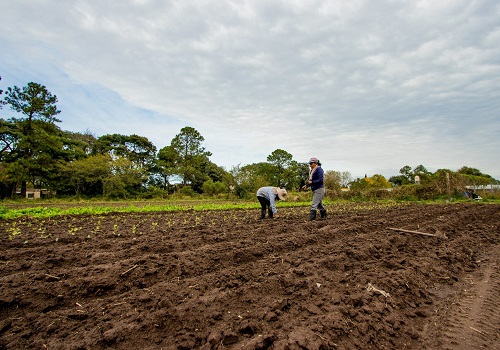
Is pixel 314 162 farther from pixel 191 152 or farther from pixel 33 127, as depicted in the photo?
pixel 191 152

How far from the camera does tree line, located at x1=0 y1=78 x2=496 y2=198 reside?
2655cm

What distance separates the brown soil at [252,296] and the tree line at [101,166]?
12528 millimetres

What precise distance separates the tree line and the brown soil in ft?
41.1

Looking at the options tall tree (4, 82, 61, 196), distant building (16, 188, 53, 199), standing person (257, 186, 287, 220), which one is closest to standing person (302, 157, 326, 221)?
standing person (257, 186, 287, 220)

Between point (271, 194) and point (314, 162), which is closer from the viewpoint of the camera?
point (314, 162)

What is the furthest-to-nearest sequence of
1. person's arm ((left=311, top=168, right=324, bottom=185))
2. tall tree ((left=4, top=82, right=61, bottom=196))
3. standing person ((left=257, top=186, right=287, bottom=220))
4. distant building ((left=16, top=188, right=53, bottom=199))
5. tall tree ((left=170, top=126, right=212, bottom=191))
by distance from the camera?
1. tall tree ((left=170, top=126, right=212, bottom=191))
2. distant building ((left=16, top=188, right=53, bottom=199))
3. tall tree ((left=4, top=82, right=61, bottom=196))
4. standing person ((left=257, top=186, right=287, bottom=220))
5. person's arm ((left=311, top=168, right=324, bottom=185))

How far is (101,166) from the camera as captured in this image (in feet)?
105

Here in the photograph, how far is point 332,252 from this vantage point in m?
4.75

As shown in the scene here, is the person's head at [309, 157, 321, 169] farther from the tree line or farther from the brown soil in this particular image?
the tree line

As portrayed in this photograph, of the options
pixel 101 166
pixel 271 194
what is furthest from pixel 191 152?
pixel 271 194

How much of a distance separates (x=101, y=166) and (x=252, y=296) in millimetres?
33693

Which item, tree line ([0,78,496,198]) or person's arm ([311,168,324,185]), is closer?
person's arm ([311,168,324,185])

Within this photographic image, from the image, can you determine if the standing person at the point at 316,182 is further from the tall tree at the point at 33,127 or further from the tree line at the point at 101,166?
the tall tree at the point at 33,127

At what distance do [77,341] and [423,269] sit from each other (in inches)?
173
